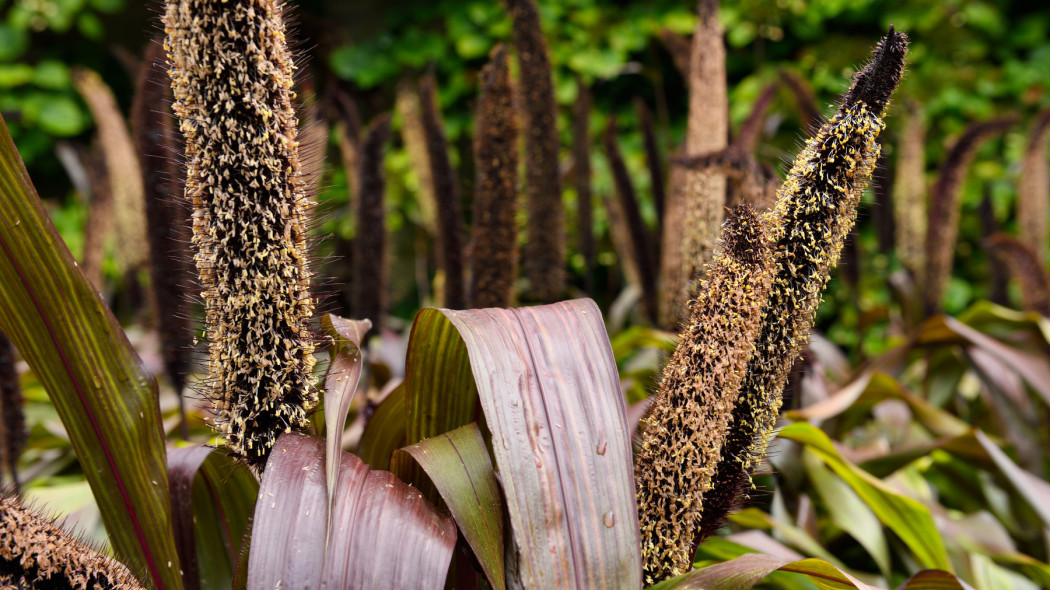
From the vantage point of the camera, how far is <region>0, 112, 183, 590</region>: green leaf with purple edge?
0.65 metres

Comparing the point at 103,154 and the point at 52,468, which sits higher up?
the point at 103,154

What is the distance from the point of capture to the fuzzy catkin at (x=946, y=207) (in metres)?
2.11

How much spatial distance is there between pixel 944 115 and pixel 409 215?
3218mm

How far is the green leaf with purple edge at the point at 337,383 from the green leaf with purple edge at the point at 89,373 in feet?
0.63

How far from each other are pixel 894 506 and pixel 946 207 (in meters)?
1.40

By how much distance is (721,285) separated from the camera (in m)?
0.69

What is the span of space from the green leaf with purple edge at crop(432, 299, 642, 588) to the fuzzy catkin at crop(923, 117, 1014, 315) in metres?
1.93

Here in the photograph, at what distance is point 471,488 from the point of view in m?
0.68

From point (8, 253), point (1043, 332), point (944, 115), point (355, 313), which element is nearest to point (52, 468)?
point (355, 313)

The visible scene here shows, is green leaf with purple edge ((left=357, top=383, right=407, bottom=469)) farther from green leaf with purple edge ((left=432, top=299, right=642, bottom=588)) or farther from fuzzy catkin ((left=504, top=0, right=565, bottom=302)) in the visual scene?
fuzzy catkin ((left=504, top=0, right=565, bottom=302))

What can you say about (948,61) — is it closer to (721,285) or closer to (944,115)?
(944,115)

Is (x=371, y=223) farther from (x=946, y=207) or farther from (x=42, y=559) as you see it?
(x=946, y=207)

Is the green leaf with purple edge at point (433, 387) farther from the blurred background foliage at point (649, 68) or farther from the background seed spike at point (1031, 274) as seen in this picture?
the blurred background foliage at point (649, 68)

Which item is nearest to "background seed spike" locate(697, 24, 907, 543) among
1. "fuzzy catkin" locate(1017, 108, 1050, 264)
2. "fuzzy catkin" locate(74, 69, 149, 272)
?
"fuzzy catkin" locate(74, 69, 149, 272)
